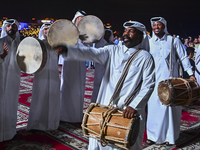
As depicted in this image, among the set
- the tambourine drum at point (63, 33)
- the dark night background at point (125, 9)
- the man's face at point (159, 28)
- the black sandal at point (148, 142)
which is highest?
the dark night background at point (125, 9)

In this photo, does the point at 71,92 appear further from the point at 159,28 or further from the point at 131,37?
the point at 131,37

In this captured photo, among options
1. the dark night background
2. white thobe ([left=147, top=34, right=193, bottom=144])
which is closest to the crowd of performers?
white thobe ([left=147, top=34, right=193, bottom=144])

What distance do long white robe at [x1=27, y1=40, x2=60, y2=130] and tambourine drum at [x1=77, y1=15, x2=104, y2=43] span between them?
0.69 metres

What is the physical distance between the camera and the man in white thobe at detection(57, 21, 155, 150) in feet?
6.38

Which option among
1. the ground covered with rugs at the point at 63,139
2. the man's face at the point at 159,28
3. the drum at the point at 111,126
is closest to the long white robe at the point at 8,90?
the ground covered with rugs at the point at 63,139

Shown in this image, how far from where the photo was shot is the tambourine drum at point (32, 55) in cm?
253

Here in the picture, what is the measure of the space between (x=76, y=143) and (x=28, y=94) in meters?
3.44

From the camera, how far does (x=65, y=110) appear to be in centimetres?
408

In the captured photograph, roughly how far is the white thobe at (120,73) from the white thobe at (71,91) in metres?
1.90

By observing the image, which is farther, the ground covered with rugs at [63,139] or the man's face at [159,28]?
the man's face at [159,28]

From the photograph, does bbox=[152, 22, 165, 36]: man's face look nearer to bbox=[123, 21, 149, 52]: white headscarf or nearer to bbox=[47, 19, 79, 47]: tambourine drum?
bbox=[123, 21, 149, 52]: white headscarf

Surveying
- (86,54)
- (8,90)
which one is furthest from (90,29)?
(8,90)

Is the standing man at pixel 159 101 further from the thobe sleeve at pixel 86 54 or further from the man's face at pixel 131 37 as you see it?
the thobe sleeve at pixel 86 54

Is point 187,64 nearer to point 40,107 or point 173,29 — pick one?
point 40,107
